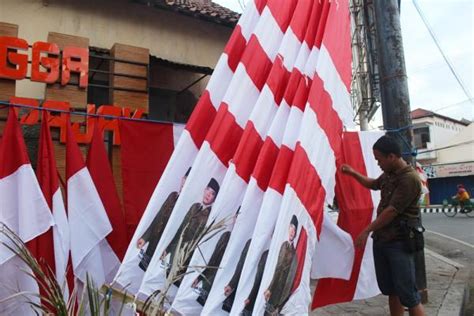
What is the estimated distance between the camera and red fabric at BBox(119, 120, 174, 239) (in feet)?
12.0

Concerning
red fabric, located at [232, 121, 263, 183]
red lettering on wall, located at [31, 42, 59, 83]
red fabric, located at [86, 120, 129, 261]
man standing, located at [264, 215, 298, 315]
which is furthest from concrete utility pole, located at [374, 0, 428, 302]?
red lettering on wall, located at [31, 42, 59, 83]

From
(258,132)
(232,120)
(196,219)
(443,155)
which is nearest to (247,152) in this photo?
(258,132)

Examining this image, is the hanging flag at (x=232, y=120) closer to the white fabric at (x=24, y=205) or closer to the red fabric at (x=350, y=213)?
the white fabric at (x=24, y=205)

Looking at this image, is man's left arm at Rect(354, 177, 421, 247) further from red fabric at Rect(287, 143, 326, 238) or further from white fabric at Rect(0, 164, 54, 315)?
white fabric at Rect(0, 164, 54, 315)

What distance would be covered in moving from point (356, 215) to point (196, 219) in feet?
5.40

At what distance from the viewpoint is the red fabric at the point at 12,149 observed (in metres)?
2.99

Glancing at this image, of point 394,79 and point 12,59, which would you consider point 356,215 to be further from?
point 12,59

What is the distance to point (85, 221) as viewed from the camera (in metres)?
3.25

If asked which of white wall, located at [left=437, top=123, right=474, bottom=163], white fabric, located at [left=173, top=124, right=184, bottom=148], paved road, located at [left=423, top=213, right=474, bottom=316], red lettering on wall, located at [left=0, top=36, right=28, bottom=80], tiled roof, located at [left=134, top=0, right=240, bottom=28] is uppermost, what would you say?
white wall, located at [left=437, top=123, right=474, bottom=163]

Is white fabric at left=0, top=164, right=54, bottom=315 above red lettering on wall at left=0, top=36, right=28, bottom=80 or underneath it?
underneath

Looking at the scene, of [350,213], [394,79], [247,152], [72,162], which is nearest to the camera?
[247,152]

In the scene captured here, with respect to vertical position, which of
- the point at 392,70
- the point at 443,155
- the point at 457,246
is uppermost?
the point at 443,155

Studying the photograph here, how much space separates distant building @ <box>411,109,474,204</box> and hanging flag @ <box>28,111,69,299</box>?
28.3 metres

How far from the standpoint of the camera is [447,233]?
1269 cm
